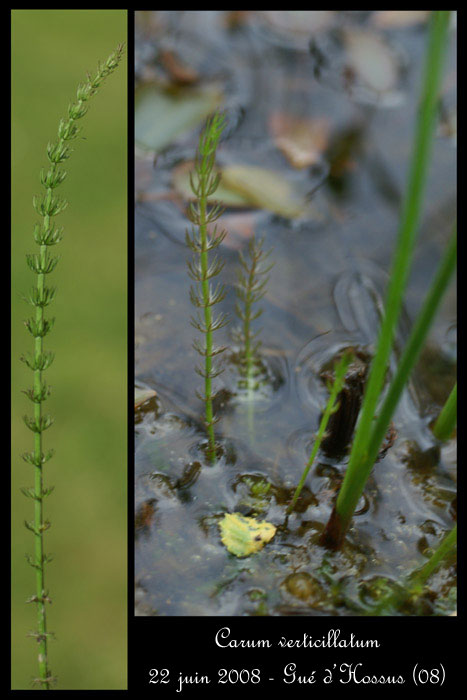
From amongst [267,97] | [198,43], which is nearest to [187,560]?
[267,97]

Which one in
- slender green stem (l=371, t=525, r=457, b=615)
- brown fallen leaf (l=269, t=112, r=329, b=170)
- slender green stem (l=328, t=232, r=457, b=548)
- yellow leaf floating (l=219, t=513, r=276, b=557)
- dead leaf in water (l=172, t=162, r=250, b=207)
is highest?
brown fallen leaf (l=269, t=112, r=329, b=170)

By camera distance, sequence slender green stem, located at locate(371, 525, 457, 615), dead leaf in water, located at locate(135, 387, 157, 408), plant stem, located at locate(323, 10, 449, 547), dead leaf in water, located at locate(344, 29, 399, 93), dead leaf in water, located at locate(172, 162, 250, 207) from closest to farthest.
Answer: plant stem, located at locate(323, 10, 449, 547) < slender green stem, located at locate(371, 525, 457, 615) < dead leaf in water, located at locate(135, 387, 157, 408) < dead leaf in water, located at locate(172, 162, 250, 207) < dead leaf in water, located at locate(344, 29, 399, 93)

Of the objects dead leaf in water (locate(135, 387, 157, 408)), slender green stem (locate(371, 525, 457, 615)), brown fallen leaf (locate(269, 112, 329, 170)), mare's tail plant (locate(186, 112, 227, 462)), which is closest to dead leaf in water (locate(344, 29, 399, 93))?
brown fallen leaf (locate(269, 112, 329, 170))

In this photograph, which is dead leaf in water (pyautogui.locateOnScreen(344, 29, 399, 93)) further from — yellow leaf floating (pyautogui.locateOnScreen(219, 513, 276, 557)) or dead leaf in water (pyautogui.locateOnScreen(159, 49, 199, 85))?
yellow leaf floating (pyautogui.locateOnScreen(219, 513, 276, 557))

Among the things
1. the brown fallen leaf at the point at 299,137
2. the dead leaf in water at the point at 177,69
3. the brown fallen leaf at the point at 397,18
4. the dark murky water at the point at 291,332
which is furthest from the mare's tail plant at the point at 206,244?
the brown fallen leaf at the point at 397,18

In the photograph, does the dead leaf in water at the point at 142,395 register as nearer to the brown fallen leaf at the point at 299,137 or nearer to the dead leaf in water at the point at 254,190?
the dead leaf in water at the point at 254,190

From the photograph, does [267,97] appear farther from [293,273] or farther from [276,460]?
[276,460]

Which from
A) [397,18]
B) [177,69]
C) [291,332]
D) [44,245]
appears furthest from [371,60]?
[44,245]
